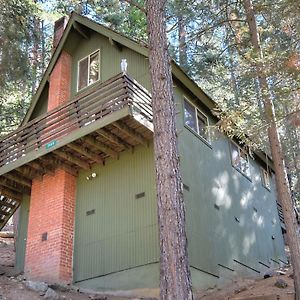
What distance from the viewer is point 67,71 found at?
1443 cm

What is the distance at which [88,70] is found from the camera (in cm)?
1409

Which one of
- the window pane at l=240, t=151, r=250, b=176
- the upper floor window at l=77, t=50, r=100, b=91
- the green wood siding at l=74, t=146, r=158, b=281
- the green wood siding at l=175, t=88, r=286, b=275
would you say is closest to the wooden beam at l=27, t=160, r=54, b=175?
the green wood siding at l=74, t=146, r=158, b=281

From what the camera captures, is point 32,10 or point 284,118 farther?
point 32,10

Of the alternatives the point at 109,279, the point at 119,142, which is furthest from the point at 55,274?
the point at 119,142

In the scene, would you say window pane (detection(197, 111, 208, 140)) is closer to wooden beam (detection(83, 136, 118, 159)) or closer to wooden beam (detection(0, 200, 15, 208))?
wooden beam (detection(83, 136, 118, 159))

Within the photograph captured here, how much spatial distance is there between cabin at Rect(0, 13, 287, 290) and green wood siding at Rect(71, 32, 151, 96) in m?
0.04

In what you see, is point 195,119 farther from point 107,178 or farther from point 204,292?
point 204,292

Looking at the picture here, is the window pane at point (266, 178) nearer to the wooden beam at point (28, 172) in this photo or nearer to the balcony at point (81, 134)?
the balcony at point (81, 134)

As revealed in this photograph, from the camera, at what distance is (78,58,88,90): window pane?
45.9ft

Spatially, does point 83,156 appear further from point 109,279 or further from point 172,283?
point 172,283

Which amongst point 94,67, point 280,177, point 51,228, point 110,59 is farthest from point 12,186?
point 280,177

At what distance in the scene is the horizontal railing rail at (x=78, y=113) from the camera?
35.0 ft

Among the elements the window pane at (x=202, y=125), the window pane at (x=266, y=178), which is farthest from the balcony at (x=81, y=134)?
the window pane at (x=266, y=178)

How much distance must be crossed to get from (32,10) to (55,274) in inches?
342
